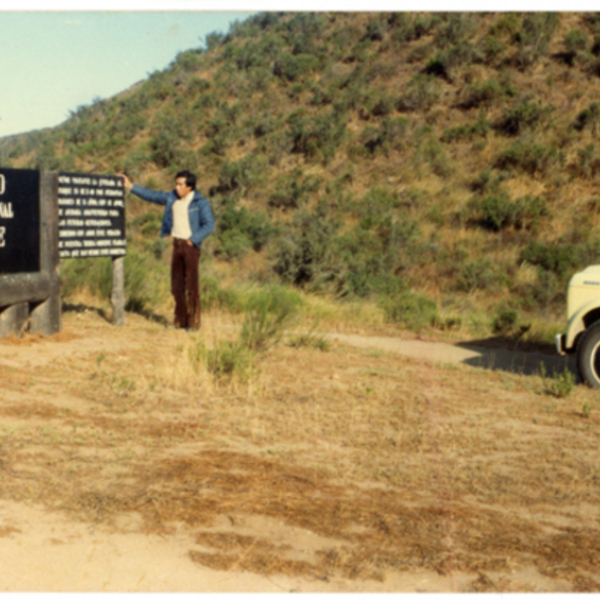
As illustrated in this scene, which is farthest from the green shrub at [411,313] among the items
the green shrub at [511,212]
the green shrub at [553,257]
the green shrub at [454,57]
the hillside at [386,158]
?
the green shrub at [454,57]

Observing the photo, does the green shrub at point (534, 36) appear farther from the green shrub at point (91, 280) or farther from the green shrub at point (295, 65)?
the green shrub at point (91, 280)

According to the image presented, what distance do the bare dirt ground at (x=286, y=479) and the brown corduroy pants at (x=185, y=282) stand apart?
1548 millimetres

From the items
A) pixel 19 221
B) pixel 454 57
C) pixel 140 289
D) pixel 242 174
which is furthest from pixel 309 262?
pixel 454 57

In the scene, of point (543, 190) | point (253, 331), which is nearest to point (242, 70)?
point (543, 190)

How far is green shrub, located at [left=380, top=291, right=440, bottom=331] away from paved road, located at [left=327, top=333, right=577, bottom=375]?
1.32 m

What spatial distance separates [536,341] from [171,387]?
7.08 m

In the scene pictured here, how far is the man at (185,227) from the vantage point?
9844mm

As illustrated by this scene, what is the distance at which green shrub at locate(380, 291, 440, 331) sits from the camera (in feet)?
43.7

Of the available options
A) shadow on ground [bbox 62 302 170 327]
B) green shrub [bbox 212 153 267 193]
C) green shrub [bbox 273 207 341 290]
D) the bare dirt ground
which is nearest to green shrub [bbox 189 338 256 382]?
the bare dirt ground

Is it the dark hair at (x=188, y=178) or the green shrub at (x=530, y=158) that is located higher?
the green shrub at (x=530, y=158)

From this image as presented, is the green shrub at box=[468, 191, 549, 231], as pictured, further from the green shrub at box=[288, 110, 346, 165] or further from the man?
the man

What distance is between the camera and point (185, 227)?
32.3 ft

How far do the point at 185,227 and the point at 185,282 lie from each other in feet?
2.25

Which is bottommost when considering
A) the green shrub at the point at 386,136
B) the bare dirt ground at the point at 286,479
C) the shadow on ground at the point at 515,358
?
the shadow on ground at the point at 515,358
